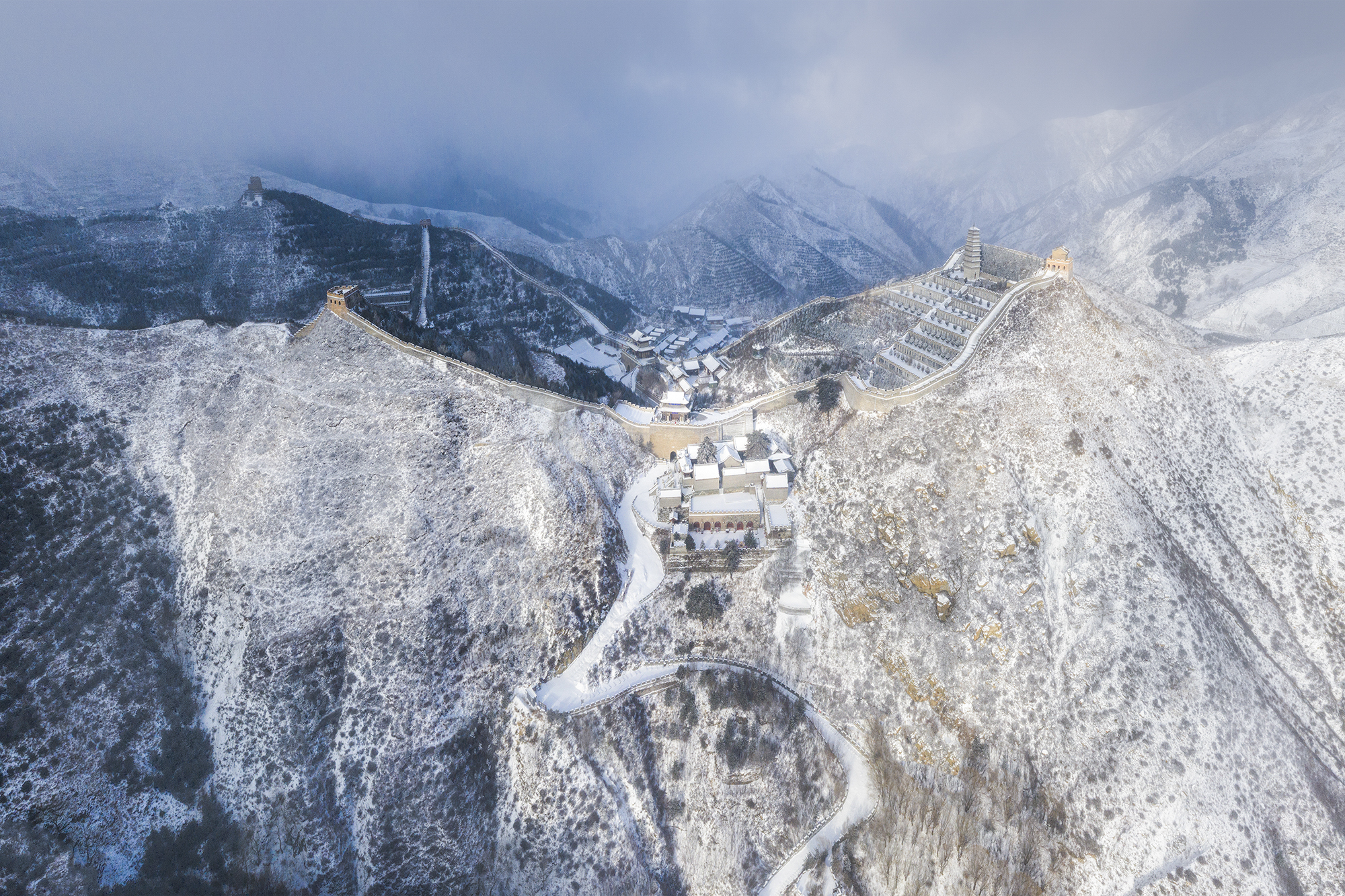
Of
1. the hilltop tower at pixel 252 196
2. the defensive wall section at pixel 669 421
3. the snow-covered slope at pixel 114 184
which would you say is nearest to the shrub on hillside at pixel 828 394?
the defensive wall section at pixel 669 421

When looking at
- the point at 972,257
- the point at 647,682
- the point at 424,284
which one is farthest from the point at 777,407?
the point at 424,284

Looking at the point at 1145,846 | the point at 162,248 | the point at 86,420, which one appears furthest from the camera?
the point at 162,248

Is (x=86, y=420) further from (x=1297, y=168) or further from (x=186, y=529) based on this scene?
(x=1297, y=168)

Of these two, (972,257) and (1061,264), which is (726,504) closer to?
(1061,264)

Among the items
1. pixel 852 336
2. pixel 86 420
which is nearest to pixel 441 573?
pixel 86 420

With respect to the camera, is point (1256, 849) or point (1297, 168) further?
point (1297, 168)

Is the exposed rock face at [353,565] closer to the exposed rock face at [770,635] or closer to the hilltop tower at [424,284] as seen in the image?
the exposed rock face at [770,635]
